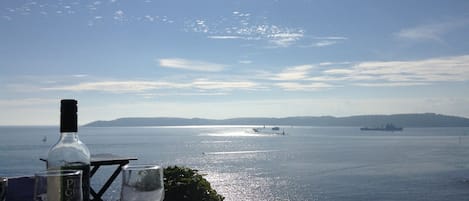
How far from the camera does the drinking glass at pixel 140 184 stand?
60.2 inches

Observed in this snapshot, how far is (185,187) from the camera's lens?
7.07 meters

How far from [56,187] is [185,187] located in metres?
5.81

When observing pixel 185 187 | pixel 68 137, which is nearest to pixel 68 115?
pixel 68 137

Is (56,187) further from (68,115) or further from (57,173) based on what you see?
(68,115)

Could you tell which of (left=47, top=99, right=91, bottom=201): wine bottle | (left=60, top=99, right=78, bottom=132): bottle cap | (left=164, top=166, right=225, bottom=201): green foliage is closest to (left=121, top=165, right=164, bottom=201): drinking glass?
(left=47, top=99, right=91, bottom=201): wine bottle

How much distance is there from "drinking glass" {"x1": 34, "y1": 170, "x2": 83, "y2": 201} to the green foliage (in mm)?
5717

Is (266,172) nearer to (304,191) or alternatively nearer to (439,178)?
(304,191)

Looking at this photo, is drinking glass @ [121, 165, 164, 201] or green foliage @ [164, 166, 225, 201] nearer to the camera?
drinking glass @ [121, 165, 164, 201]

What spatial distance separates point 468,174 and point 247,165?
3093cm

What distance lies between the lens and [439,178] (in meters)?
58.3

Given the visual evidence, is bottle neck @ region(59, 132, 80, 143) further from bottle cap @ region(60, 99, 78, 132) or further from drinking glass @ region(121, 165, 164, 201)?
drinking glass @ region(121, 165, 164, 201)

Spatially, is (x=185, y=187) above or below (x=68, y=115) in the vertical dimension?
below

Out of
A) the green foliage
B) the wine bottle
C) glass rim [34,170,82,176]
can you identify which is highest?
the wine bottle

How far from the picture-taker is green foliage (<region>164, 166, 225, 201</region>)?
705 centimetres
